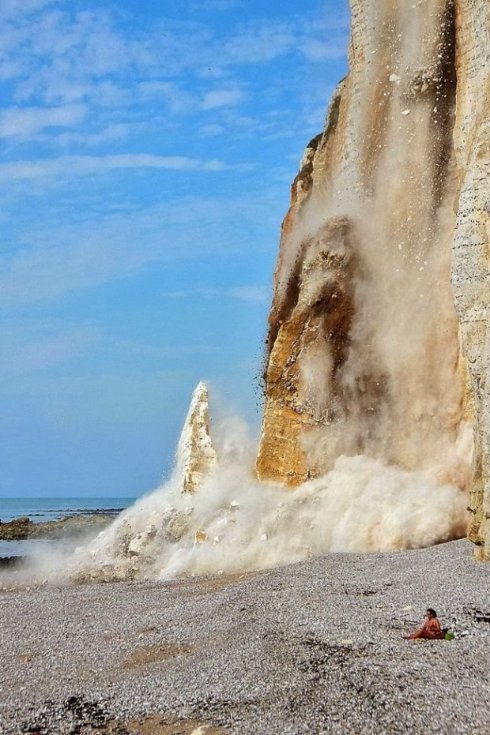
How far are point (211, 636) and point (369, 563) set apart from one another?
4.58m

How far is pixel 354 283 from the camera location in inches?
951

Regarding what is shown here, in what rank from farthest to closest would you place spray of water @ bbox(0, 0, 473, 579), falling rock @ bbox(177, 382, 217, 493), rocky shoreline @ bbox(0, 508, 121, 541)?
rocky shoreline @ bbox(0, 508, 121, 541)
falling rock @ bbox(177, 382, 217, 493)
spray of water @ bbox(0, 0, 473, 579)

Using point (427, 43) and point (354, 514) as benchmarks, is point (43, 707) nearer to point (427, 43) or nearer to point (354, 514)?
point (354, 514)

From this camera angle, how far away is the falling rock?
93.3ft

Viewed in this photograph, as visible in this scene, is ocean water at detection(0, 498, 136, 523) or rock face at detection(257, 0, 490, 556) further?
ocean water at detection(0, 498, 136, 523)

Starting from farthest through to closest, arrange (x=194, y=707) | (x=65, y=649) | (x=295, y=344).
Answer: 1. (x=295, y=344)
2. (x=65, y=649)
3. (x=194, y=707)

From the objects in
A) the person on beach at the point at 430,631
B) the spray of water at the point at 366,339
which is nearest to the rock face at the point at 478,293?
the spray of water at the point at 366,339

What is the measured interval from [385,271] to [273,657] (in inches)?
549

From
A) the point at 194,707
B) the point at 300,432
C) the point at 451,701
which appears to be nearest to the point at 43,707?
the point at 194,707

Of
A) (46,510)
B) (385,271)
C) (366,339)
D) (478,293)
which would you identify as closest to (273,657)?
(478,293)

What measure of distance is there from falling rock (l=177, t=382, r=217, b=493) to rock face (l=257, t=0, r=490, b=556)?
3.89 m

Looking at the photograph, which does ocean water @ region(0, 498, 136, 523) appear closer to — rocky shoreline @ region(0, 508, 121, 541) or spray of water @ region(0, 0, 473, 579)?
rocky shoreline @ region(0, 508, 121, 541)

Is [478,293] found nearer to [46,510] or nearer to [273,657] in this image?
[273,657]

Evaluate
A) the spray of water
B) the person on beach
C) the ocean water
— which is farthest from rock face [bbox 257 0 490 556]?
the ocean water
